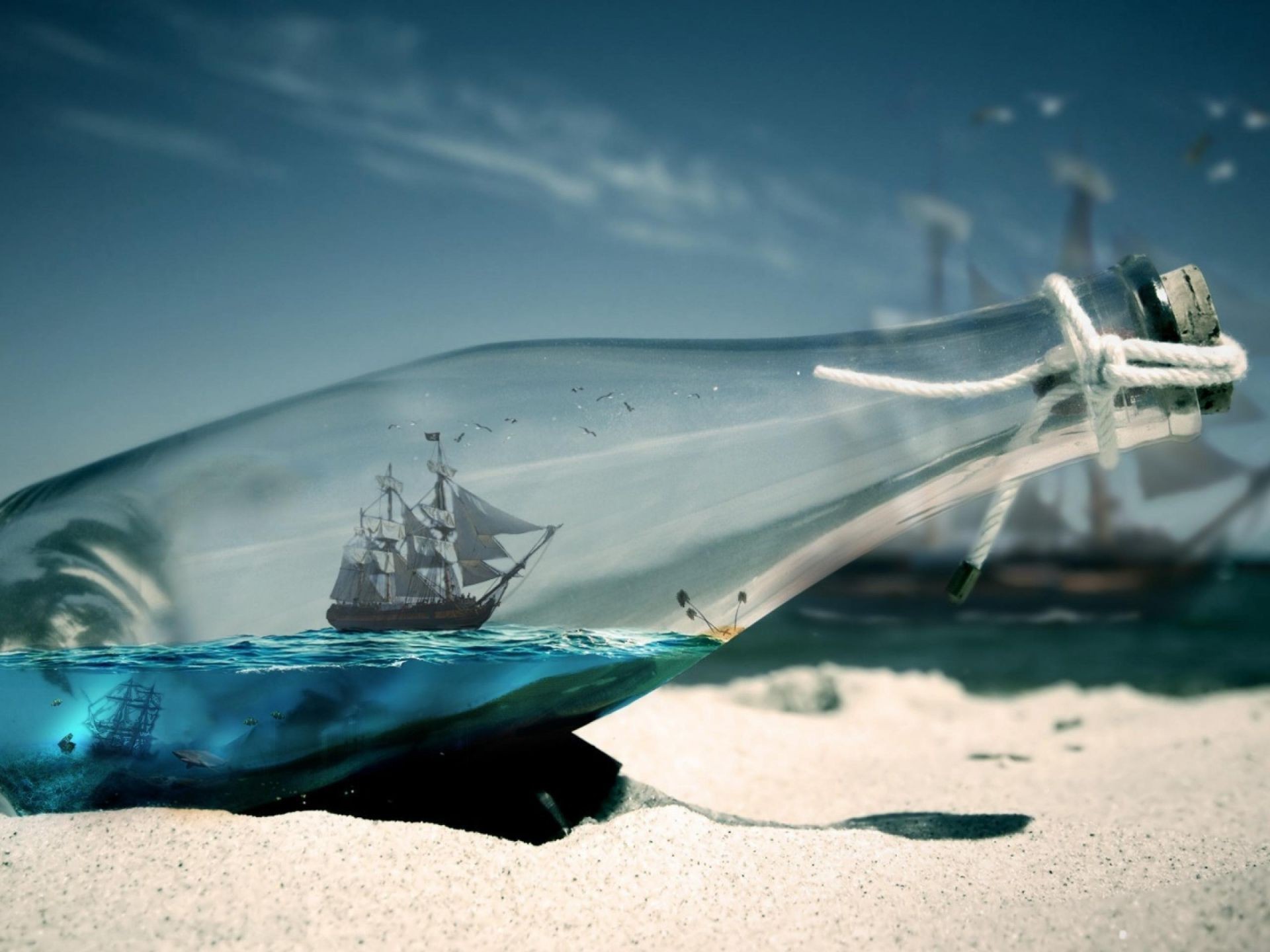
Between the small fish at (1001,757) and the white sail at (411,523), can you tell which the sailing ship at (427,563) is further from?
the small fish at (1001,757)

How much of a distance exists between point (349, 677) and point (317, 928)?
14 centimetres

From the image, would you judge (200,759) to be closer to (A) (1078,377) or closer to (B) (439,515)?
(B) (439,515)

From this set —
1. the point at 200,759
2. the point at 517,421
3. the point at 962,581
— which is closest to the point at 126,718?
the point at 200,759

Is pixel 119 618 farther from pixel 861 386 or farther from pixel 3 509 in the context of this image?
pixel 861 386

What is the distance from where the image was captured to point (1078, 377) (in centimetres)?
55

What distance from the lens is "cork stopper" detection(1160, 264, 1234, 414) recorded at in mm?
538

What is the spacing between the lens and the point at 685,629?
23.6 inches

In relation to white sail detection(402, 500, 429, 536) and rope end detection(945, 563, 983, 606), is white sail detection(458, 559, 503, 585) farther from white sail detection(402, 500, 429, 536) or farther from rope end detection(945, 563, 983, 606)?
rope end detection(945, 563, 983, 606)

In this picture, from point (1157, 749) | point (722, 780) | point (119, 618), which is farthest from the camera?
point (1157, 749)

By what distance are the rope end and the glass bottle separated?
0.21ft

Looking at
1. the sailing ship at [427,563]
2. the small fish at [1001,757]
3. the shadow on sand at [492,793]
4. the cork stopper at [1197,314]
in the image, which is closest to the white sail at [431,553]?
the sailing ship at [427,563]

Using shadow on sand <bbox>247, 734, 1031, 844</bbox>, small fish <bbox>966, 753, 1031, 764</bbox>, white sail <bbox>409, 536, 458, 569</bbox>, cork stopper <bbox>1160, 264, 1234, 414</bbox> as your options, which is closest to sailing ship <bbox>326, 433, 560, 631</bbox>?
white sail <bbox>409, 536, 458, 569</bbox>

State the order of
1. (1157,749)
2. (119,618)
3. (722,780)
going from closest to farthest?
(119,618)
(722,780)
(1157,749)

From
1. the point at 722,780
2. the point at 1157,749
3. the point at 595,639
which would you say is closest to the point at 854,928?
the point at 595,639
